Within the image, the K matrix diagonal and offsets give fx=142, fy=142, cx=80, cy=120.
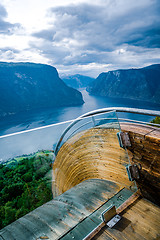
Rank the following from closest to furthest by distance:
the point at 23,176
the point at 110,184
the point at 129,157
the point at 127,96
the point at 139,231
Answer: the point at 139,231
the point at 129,157
the point at 110,184
the point at 23,176
the point at 127,96

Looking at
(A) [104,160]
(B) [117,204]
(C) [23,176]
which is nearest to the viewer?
(B) [117,204]

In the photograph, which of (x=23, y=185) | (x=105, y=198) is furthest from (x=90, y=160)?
(x=23, y=185)

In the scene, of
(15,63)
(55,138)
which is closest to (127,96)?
(15,63)

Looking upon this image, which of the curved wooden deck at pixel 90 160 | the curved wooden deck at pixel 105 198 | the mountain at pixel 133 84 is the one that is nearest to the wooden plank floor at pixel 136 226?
the curved wooden deck at pixel 105 198

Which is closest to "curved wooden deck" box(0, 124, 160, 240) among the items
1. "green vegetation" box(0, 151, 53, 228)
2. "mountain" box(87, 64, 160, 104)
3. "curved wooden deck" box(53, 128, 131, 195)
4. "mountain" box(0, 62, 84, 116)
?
"curved wooden deck" box(53, 128, 131, 195)

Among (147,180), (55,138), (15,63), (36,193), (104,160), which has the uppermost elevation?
(15,63)

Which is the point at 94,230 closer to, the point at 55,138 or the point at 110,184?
the point at 110,184

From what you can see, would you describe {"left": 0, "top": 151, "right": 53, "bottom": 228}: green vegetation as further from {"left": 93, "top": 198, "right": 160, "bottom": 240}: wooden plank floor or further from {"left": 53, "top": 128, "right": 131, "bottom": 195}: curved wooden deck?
{"left": 93, "top": 198, "right": 160, "bottom": 240}: wooden plank floor
